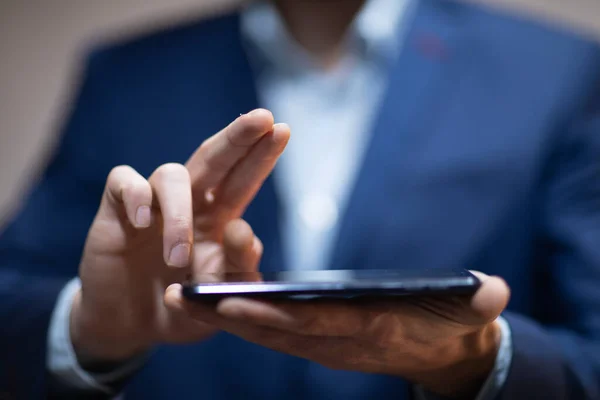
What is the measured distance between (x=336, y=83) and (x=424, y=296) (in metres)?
0.48

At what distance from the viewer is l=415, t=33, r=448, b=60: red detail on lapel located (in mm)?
615

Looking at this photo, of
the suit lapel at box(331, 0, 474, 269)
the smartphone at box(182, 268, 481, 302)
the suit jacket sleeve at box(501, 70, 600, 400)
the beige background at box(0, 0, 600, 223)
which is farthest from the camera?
the beige background at box(0, 0, 600, 223)

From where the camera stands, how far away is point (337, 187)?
61 centimetres

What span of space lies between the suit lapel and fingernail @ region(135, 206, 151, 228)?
0.29m

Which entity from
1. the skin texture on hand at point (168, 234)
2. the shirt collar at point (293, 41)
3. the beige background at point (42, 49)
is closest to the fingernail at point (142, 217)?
the skin texture on hand at point (168, 234)

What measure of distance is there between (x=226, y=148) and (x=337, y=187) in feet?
0.99

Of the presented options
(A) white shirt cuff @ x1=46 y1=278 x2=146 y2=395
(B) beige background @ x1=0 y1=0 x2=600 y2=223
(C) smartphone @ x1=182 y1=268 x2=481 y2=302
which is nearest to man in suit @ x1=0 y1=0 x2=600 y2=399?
(A) white shirt cuff @ x1=46 y1=278 x2=146 y2=395

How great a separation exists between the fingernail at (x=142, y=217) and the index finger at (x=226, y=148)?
5 centimetres

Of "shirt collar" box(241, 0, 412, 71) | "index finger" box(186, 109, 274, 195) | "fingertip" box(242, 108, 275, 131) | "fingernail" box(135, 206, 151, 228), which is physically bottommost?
"fingernail" box(135, 206, 151, 228)

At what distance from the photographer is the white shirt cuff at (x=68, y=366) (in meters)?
0.43

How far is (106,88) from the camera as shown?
68 cm

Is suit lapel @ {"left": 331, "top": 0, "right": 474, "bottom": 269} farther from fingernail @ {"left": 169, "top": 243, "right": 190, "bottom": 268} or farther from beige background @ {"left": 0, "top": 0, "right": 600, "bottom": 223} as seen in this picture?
beige background @ {"left": 0, "top": 0, "right": 600, "bottom": 223}

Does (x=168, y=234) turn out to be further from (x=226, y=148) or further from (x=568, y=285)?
(x=568, y=285)

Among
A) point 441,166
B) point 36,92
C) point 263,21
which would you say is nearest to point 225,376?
point 441,166
